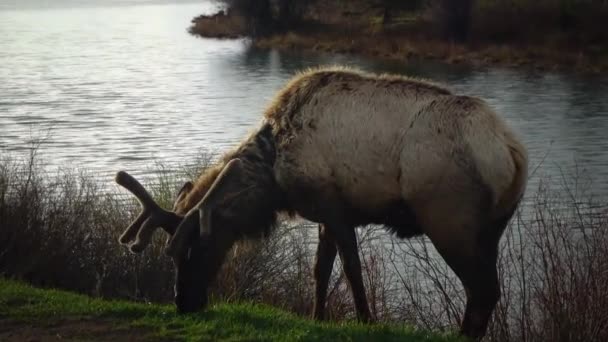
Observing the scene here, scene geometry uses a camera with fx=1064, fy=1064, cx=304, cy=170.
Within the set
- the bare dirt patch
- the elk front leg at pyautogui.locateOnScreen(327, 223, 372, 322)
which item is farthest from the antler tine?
the elk front leg at pyautogui.locateOnScreen(327, 223, 372, 322)

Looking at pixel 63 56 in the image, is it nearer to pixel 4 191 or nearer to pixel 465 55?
pixel 465 55

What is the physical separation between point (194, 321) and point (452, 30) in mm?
47014

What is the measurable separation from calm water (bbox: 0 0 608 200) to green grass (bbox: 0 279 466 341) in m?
5.66

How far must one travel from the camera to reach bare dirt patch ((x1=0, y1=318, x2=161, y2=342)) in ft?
25.1

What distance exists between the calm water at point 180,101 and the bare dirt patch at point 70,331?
22.0 ft

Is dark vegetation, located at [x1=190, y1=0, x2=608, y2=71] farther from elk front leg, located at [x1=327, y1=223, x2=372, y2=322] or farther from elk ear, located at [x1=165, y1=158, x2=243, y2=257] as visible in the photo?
elk ear, located at [x1=165, y1=158, x2=243, y2=257]

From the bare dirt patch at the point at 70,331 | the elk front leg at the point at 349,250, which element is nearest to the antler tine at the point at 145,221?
the bare dirt patch at the point at 70,331

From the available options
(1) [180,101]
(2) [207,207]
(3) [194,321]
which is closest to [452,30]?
(1) [180,101]

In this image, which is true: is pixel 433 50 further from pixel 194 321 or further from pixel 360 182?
pixel 194 321

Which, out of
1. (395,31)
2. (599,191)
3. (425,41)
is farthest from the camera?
(395,31)

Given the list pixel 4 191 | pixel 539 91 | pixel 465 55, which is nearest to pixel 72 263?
pixel 4 191

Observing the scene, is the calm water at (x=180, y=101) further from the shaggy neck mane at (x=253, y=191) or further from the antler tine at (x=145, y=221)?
the antler tine at (x=145, y=221)

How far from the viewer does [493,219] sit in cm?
796

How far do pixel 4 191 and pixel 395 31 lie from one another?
160ft
